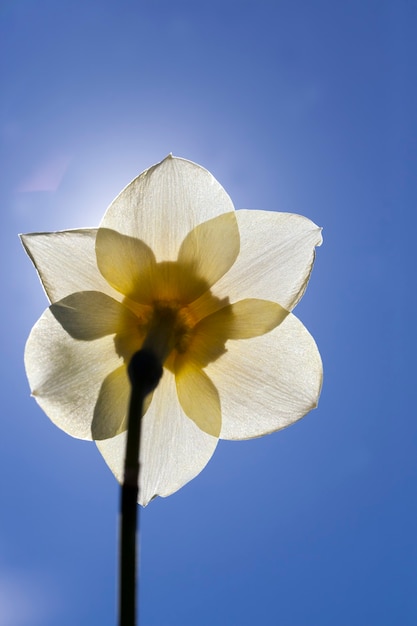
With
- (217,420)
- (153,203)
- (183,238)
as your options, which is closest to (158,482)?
(217,420)

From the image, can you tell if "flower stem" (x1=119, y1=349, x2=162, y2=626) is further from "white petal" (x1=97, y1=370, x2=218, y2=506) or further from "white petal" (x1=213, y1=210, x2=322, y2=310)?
"white petal" (x1=213, y1=210, x2=322, y2=310)

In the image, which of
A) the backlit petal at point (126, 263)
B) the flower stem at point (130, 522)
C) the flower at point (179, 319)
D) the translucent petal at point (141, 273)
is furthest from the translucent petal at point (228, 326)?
the flower stem at point (130, 522)

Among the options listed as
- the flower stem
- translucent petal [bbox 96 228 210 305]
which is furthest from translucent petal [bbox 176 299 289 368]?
the flower stem

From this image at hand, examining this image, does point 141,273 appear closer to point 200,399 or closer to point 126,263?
point 126,263

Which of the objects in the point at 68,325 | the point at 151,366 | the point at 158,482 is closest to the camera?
the point at 151,366

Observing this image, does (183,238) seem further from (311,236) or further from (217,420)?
(217,420)

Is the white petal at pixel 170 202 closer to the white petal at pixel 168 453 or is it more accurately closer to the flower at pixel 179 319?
the flower at pixel 179 319

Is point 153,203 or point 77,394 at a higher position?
point 153,203
